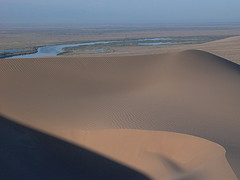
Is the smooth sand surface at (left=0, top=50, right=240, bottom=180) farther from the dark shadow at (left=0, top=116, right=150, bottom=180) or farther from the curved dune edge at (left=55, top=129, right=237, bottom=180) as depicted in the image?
the dark shadow at (left=0, top=116, right=150, bottom=180)

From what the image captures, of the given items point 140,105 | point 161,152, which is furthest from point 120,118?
point 161,152

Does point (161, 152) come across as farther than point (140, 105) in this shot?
No

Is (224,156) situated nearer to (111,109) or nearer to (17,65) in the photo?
(111,109)

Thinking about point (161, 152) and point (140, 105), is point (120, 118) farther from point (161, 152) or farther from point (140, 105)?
point (161, 152)

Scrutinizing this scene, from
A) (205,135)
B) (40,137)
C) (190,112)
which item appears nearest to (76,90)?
(40,137)

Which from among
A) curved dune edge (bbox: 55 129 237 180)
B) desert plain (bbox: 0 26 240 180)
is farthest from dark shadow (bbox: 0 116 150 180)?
curved dune edge (bbox: 55 129 237 180)

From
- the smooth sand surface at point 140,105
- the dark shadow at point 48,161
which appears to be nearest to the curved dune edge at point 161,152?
the smooth sand surface at point 140,105

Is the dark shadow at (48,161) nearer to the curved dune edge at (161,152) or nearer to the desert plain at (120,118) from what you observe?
the desert plain at (120,118)
